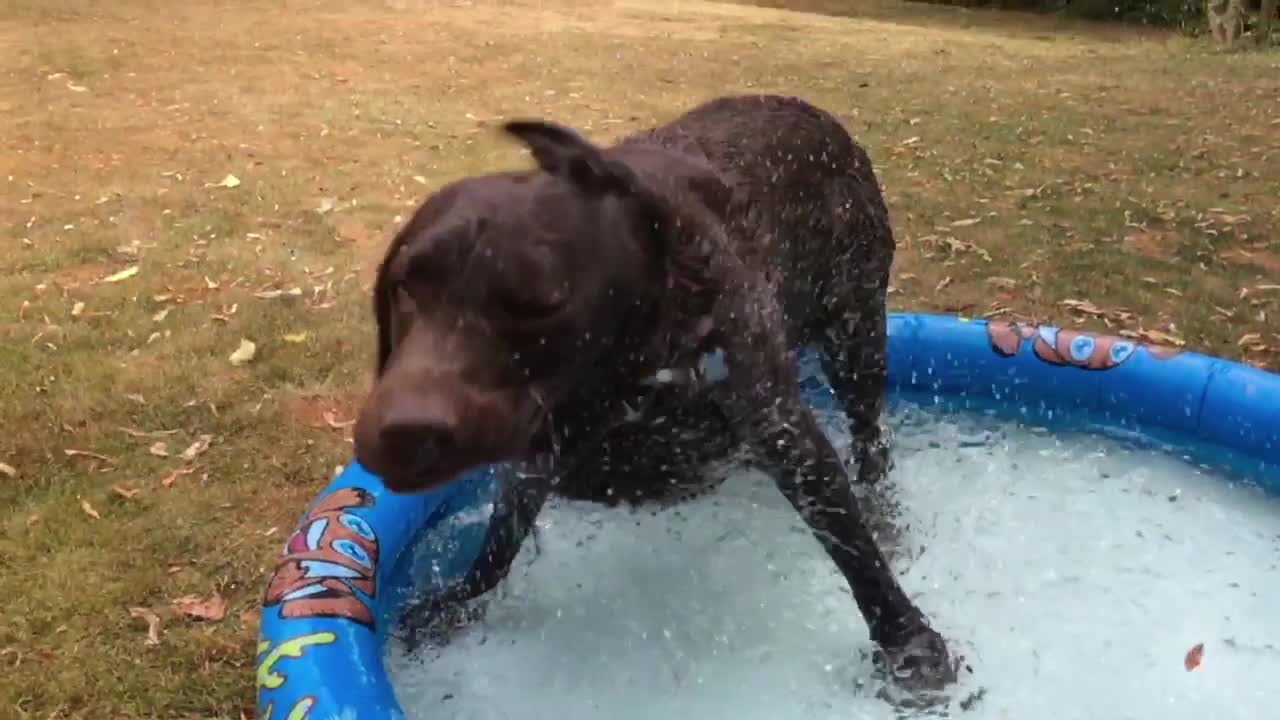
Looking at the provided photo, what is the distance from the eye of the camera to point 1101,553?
4051mm

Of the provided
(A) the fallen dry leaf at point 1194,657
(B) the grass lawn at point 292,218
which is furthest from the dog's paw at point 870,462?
(B) the grass lawn at point 292,218

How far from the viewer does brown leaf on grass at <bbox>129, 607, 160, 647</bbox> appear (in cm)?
354

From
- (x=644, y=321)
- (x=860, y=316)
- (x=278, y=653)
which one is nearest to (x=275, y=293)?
(x=860, y=316)

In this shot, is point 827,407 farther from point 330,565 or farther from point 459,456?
point 459,456

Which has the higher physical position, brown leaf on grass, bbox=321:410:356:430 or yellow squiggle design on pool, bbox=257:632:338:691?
yellow squiggle design on pool, bbox=257:632:338:691

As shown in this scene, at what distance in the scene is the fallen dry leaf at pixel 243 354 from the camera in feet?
17.7

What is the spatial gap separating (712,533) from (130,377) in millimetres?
2623

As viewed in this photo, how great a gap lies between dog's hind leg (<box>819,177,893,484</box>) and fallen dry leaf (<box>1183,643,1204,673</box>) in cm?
120

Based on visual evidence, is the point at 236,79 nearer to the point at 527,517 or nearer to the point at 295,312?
the point at 295,312

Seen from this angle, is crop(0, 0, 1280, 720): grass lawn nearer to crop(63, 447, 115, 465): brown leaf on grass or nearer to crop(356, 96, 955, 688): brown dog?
crop(63, 447, 115, 465): brown leaf on grass

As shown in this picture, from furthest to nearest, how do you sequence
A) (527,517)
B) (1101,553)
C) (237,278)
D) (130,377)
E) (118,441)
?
1. (237,278)
2. (130,377)
3. (118,441)
4. (1101,553)
5. (527,517)

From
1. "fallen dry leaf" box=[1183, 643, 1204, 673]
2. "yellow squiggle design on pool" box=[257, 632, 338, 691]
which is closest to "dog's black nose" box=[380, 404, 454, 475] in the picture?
"yellow squiggle design on pool" box=[257, 632, 338, 691]

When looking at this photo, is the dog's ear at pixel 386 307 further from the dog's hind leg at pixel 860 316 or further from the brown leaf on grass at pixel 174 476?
the brown leaf on grass at pixel 174 476

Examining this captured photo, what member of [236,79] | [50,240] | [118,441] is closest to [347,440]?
[118,441]
